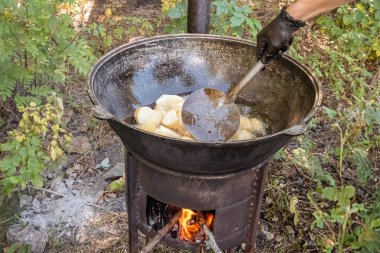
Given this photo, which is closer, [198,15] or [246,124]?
[246,124]

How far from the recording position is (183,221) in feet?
7.27

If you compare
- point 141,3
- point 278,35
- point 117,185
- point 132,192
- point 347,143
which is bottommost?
point 117,185

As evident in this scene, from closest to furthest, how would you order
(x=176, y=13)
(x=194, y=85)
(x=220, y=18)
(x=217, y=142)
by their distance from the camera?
(x=217, y=142), (x=194, y=85), (x=176, y=13), (x=220, y=18)

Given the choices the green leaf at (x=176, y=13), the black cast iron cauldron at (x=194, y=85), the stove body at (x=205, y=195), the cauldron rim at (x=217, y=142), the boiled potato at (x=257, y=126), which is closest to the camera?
the cauldron rim at (x=217, y=142)

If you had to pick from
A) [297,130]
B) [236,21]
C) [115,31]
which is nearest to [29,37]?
[236,21]

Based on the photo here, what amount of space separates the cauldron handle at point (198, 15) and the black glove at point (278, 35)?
64 cm

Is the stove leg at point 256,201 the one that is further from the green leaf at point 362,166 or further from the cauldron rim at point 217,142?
the green leaf at point 362,166

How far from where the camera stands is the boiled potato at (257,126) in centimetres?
206

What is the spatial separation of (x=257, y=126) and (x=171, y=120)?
451 millimetres

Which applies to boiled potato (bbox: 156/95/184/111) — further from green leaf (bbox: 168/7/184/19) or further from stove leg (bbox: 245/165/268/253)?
green leaf (bbox: 168/7/184/19)

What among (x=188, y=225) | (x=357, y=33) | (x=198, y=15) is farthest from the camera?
(x=357, y=33)

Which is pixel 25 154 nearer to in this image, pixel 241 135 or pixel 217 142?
pixel 241 135

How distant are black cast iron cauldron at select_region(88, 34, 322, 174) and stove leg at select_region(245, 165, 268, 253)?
18 cm

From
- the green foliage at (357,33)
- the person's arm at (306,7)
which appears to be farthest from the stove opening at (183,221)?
the green foliage at (357,33)
